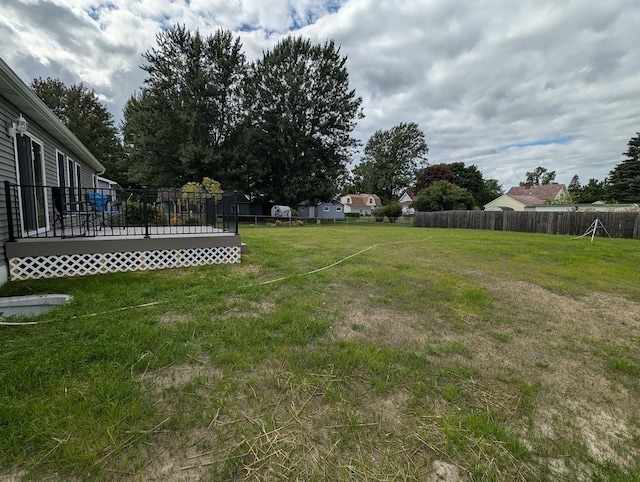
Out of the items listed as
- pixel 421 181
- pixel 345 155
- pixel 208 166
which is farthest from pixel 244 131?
pixel 421 181

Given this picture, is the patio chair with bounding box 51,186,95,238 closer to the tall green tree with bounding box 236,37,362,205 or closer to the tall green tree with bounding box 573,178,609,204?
the tall green tree with bounding box 236,37,362,205

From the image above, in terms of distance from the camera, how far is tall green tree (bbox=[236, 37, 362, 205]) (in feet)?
75.4

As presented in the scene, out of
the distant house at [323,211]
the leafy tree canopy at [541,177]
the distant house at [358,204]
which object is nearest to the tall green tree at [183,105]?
the distant house at [323,211]

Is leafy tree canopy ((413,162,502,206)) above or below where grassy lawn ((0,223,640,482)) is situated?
above

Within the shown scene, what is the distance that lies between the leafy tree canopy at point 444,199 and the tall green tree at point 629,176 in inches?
754

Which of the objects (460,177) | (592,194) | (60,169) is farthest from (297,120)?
(592,194)

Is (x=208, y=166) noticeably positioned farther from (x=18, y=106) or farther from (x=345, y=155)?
(x=18, y=106)

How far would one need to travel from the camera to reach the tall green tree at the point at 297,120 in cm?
2297

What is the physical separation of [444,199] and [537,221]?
9.65 meters

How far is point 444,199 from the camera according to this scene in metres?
26.1

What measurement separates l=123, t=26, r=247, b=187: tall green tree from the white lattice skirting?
17093 millimetres

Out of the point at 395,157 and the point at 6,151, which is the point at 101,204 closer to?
the point at 6,151

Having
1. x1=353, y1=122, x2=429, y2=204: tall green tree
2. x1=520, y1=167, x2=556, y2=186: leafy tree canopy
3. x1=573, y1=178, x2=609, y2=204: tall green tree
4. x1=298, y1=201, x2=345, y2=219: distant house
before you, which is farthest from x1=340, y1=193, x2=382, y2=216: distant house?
x1=520, y1=167, x2=556, y2=186: leafy tree canopy

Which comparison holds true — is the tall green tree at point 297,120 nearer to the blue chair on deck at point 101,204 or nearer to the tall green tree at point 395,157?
the blue chair on deck at point 101,204
